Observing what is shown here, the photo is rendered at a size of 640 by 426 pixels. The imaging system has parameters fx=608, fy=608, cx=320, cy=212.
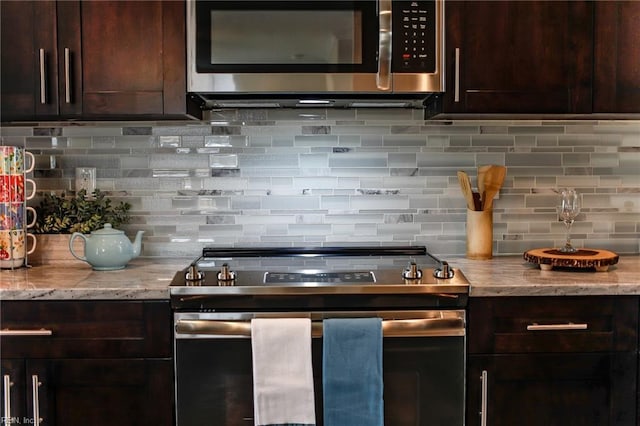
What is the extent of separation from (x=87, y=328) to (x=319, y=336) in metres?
0.71

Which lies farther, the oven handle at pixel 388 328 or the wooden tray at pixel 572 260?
the wooden tray at pixel 572 260

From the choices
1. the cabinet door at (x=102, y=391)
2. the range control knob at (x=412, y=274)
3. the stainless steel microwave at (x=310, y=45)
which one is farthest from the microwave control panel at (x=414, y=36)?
the cabinet door at (x=102, y=391)

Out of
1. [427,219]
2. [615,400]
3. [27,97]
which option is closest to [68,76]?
[27,97]

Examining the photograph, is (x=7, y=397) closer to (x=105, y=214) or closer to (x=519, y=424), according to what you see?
(x=105, y=214)

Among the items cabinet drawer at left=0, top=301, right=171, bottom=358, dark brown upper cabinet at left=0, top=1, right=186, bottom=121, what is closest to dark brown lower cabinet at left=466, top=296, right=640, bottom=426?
cabinet drawer at left=0, top=301, right=171, bottom=358

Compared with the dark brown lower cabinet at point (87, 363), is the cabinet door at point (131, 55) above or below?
above

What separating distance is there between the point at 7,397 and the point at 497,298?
5.01 ft

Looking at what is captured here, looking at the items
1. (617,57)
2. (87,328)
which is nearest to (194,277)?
(87,328)

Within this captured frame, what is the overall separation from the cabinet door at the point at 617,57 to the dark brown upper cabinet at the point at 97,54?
4.80ft

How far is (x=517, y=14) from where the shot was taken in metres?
2.12

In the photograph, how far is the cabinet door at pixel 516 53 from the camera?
212 cm

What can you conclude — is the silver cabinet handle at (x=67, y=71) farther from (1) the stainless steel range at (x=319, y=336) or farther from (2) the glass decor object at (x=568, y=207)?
(2) the glass decor object at (x=568, y=207)

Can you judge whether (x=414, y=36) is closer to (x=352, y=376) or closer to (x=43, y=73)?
(x=352, y=376)

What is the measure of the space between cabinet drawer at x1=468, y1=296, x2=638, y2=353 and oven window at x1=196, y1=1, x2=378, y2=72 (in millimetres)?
925
